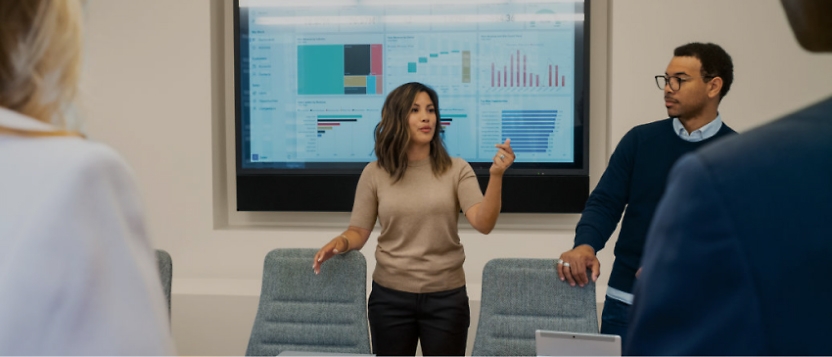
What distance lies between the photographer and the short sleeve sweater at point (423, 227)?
2.86 metres

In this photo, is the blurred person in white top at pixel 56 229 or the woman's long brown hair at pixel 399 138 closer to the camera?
the blurred person in white top at pixel 56 229

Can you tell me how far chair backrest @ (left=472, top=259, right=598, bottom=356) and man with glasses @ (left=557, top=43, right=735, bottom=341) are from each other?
0.07m

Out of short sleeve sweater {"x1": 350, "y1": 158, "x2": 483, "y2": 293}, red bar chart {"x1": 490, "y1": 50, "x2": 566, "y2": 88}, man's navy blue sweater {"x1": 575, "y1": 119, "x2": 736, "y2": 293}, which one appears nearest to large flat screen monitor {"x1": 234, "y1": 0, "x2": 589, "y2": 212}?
red bar chart {"x1": 490, "y1": 50, "x2": 566, "y2": 88}

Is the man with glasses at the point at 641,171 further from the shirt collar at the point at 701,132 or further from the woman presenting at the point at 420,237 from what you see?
the woman presenting at the point at 420,237

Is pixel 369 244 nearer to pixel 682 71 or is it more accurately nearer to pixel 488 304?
pixel 488 304

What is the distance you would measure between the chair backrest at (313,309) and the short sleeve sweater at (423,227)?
161 mm

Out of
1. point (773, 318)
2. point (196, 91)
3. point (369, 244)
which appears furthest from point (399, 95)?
point (773, 318)

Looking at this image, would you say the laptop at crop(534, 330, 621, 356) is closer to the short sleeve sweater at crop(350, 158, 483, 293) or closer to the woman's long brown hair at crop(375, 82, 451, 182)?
the short sleeve sweater at crop(350, 158, 483, 293)

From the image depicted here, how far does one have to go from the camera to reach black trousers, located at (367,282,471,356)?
2.86 m

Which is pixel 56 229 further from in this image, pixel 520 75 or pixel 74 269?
pixel 520 75

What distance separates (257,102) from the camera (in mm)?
4629

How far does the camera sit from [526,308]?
290 cm

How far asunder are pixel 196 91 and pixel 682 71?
3.00m

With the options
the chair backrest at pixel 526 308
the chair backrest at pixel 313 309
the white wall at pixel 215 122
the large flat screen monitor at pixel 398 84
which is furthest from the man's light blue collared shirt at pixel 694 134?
the large flat screen monitor at pixel 398 84
